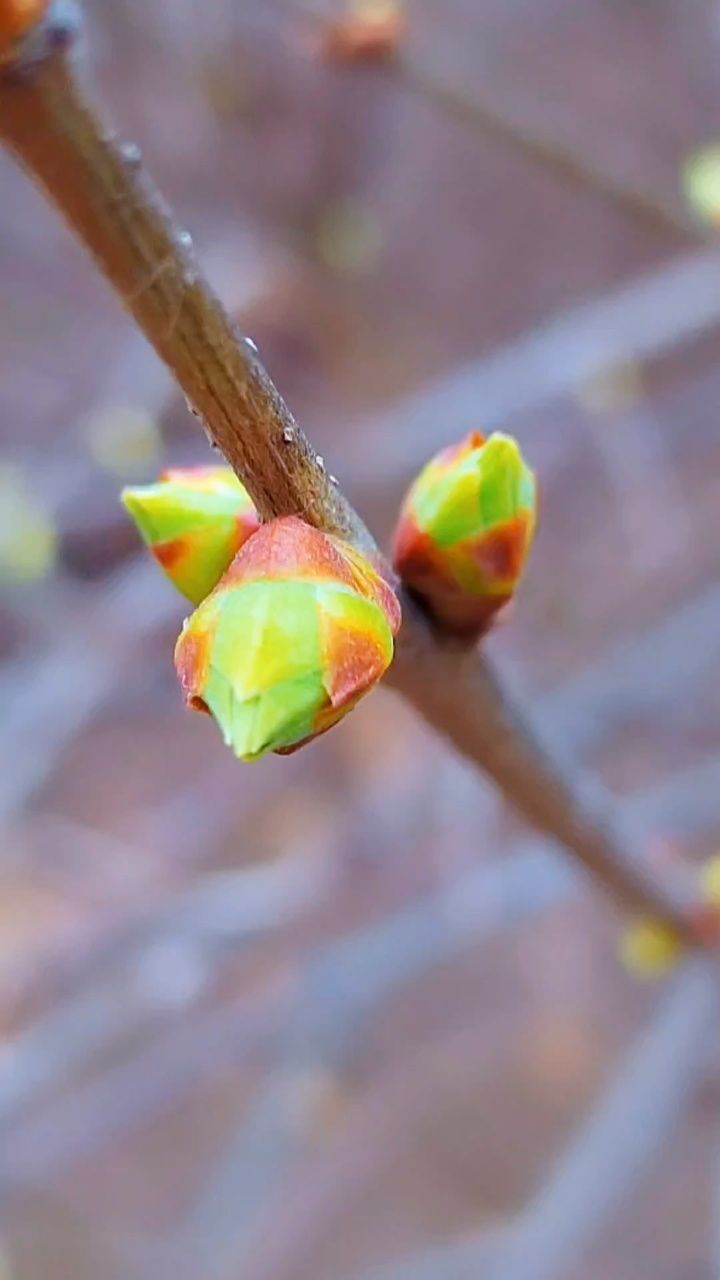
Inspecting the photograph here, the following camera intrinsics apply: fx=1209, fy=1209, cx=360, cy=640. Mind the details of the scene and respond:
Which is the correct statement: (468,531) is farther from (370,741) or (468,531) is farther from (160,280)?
(370,741)

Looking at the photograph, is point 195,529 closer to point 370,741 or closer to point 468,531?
point 468,531

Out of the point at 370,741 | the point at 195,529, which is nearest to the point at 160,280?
the point at 195,529

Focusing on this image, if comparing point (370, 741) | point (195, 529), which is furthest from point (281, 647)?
point (370, 741)

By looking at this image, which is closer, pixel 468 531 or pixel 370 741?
pixel 468 531

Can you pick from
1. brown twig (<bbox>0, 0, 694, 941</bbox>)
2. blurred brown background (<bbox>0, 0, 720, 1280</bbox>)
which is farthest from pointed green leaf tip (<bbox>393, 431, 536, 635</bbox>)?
blurred brown background (<bbox>0, 0, 720, 1280</bbox>)

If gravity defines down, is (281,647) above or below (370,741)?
above

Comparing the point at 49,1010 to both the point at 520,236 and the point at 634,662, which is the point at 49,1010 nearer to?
the point at 634,662
